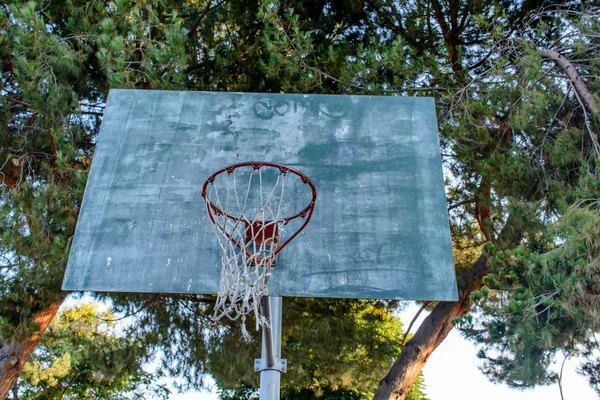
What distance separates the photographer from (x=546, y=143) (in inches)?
260

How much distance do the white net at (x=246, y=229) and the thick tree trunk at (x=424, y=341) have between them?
136 inches

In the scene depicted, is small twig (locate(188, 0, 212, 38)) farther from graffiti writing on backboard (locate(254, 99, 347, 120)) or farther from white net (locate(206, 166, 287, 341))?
white net (locate(206, 166, 287, 341))

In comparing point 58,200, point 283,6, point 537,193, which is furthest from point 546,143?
point 58,200

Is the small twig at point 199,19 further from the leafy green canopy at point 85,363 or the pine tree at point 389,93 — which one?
the leafy green canopy at point 85,363

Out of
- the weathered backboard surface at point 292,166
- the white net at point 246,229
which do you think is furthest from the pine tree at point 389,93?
the white net at point 246,229

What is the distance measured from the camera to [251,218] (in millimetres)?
4488

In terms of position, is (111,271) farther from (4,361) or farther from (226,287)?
(4,361)

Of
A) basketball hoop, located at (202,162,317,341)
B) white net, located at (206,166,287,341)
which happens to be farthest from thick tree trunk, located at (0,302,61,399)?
white net, located at (206,166,287,341)

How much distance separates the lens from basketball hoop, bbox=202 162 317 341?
4.00 meters

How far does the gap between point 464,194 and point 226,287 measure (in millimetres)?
5489

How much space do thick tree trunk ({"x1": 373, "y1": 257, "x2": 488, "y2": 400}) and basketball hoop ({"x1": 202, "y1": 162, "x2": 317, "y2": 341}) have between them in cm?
350

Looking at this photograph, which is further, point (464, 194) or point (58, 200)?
point (464, 194)

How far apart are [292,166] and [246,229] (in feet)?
2.72

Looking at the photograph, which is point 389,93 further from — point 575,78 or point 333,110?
point 333,110
